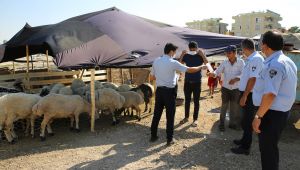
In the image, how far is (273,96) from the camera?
396 cm

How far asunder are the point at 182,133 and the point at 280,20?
3774 inches

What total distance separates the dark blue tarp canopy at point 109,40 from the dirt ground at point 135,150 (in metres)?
1.69

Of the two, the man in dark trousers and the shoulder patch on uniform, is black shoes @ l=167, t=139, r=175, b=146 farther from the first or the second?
the shoulder patch on uniform

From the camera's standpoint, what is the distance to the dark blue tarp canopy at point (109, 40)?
25.9ft

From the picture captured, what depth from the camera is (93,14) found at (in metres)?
10.5

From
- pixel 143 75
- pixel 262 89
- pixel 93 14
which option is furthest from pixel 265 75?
pixel 143 75

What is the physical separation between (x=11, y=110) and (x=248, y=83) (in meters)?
5.10

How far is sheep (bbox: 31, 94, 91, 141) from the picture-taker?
775 centimetres

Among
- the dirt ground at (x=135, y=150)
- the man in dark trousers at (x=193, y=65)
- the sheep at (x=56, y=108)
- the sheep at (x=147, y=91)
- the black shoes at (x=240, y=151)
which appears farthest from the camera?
the sheep at (x=147, y=91)

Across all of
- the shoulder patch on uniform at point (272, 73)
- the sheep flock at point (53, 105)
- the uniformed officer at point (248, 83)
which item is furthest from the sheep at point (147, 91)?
the shoulder patch on uniform at point (272, 73)

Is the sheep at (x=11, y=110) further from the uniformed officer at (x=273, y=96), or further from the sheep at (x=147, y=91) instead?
the uniformed officer at (x=273, y=96)

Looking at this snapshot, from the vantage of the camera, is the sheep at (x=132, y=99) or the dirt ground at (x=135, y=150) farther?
the sheep at (x=132, y=99)

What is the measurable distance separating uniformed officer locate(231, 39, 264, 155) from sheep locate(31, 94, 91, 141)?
3899 mm

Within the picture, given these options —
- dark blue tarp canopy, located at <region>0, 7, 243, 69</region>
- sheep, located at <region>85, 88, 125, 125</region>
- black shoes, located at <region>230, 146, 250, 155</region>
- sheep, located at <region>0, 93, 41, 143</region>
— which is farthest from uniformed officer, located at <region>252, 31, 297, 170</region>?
sheep, located at <region>0, 93, 41, 143</region>
